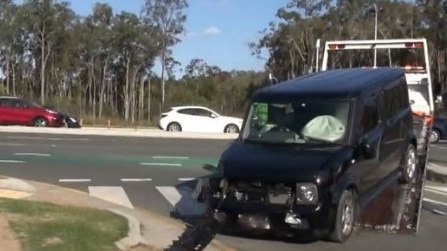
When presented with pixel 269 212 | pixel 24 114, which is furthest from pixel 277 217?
pixel 24 114

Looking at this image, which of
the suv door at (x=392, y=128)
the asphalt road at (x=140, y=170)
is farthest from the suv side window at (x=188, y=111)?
the suv door at (x=392, y=128)

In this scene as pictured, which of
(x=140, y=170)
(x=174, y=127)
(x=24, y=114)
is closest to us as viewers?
(x=140, y=170)

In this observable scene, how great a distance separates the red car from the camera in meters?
39.3

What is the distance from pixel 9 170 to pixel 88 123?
106ft

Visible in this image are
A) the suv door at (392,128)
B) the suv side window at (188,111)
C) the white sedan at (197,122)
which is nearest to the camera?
the suv door at (392,128)

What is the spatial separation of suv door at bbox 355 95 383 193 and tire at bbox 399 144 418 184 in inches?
44.7

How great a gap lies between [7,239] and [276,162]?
10.4ft

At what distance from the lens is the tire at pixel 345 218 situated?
31.3ft

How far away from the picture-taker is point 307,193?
369 inches

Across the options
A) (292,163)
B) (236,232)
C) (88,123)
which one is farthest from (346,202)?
(88,123)

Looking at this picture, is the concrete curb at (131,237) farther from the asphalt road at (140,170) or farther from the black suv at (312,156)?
the asphalt road at (140,170)

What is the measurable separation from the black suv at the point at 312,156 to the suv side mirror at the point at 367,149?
0.01 m

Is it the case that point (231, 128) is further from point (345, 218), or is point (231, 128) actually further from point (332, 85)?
point (345, 218)

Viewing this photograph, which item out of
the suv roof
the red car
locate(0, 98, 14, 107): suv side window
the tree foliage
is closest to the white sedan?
the red car
